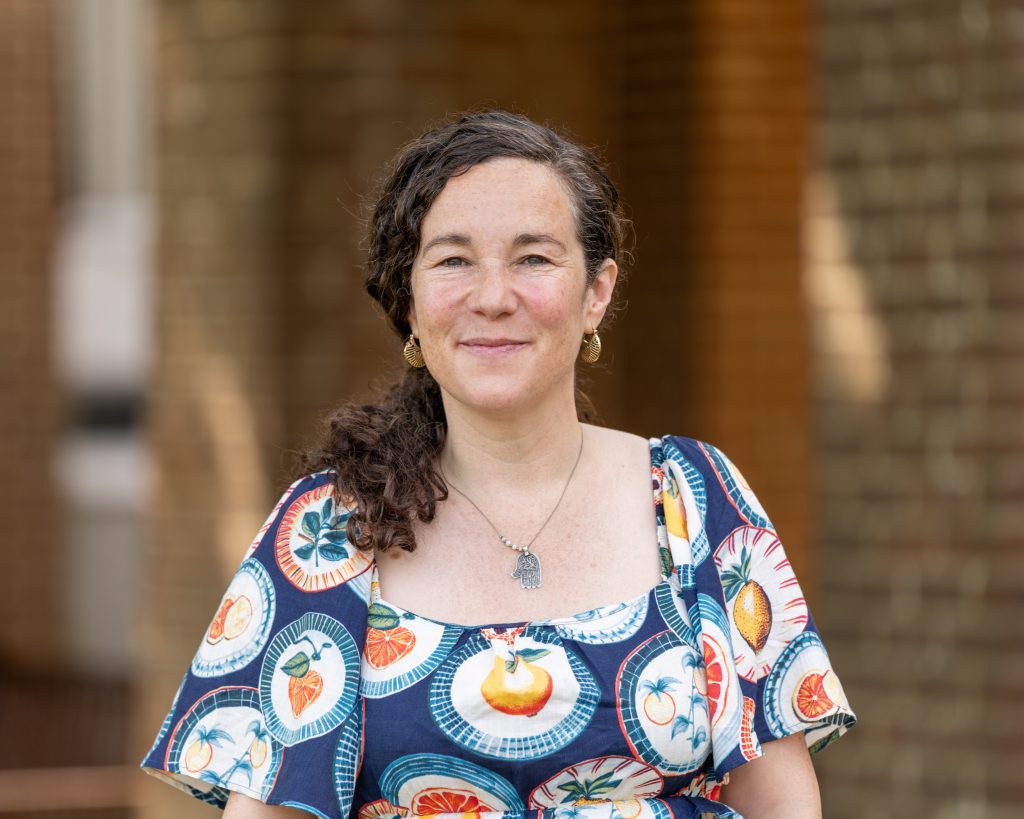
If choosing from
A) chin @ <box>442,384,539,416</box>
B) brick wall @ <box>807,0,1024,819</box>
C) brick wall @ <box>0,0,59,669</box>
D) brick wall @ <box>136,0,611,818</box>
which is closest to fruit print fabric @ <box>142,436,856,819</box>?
chin @ <box>442,384,539,416</box>

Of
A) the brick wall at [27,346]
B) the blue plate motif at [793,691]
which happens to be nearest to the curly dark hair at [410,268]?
the blue plate motif at [793,691]

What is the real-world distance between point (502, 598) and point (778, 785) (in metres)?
0.48

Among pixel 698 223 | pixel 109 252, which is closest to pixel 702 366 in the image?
pixel 698 223

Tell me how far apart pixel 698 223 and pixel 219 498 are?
1.88 metres

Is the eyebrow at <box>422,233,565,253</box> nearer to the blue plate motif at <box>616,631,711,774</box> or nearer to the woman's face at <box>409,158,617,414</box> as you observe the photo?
the woman's face at <box>409,158,617,414</box>

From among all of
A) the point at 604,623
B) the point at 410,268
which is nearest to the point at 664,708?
the point at 604,623

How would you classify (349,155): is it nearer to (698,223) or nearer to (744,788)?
(698,223)

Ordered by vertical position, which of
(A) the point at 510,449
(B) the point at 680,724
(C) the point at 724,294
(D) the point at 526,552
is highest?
(C) the point at 724,294

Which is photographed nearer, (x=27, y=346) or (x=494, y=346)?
(x=494, y=346)

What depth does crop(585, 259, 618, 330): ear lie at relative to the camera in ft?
7.99

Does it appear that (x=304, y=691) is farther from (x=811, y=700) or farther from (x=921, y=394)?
(x=921, y=394)

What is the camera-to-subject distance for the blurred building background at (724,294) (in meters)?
3.97

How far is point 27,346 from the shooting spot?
29.8 feet

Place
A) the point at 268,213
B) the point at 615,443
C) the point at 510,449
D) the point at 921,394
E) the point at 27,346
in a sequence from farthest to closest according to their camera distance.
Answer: the point at 27,346
the point at 268,213
the point at 921,394
the point at 615,443
the point at 510,449
